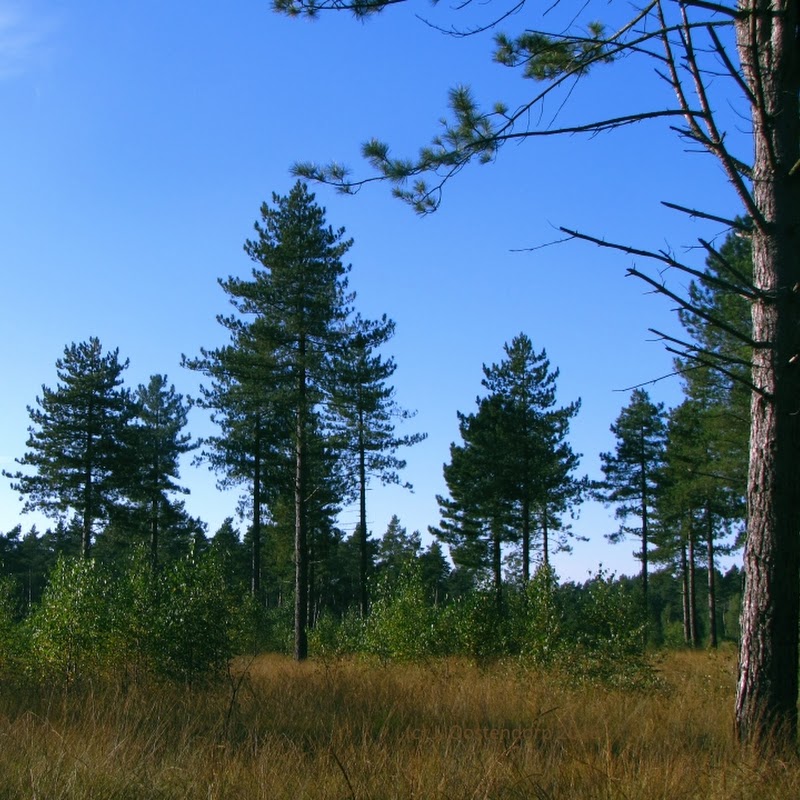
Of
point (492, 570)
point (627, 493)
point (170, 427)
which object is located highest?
point (170, 427)

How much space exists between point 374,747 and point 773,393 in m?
3.36

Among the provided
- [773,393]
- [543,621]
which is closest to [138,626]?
[543,621]

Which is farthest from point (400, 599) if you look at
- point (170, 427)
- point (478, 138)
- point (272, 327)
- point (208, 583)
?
point (170, 427)

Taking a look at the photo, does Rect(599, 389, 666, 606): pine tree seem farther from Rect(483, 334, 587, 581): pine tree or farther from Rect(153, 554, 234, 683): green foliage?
Rect(153, 554, 234, 683): green foliage

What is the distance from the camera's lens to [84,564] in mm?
11531

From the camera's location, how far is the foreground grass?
4.16m

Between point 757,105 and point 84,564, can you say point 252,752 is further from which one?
point 84,564

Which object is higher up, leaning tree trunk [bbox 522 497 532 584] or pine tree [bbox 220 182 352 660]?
pine tree [bbox 220 182 352 660]

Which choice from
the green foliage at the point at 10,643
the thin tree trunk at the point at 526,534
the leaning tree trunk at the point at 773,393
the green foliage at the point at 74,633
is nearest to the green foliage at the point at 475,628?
the green foliage at the point at 74,633

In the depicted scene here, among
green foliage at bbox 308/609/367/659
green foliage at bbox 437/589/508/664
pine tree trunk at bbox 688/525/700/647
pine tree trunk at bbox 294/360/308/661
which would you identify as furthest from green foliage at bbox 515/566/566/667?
pine tree trunk at bbox 688/525/700/647

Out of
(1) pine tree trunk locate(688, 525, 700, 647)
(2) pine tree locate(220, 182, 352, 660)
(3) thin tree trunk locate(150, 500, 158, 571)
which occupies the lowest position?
(1) pine tree trunk locate(688, 525, 700, 647)

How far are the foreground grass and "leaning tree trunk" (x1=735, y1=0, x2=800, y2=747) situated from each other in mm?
486

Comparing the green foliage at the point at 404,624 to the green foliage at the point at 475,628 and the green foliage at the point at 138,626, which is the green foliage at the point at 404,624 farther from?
the green foliage at the point at 138,626

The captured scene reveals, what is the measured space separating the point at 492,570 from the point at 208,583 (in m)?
23.8
